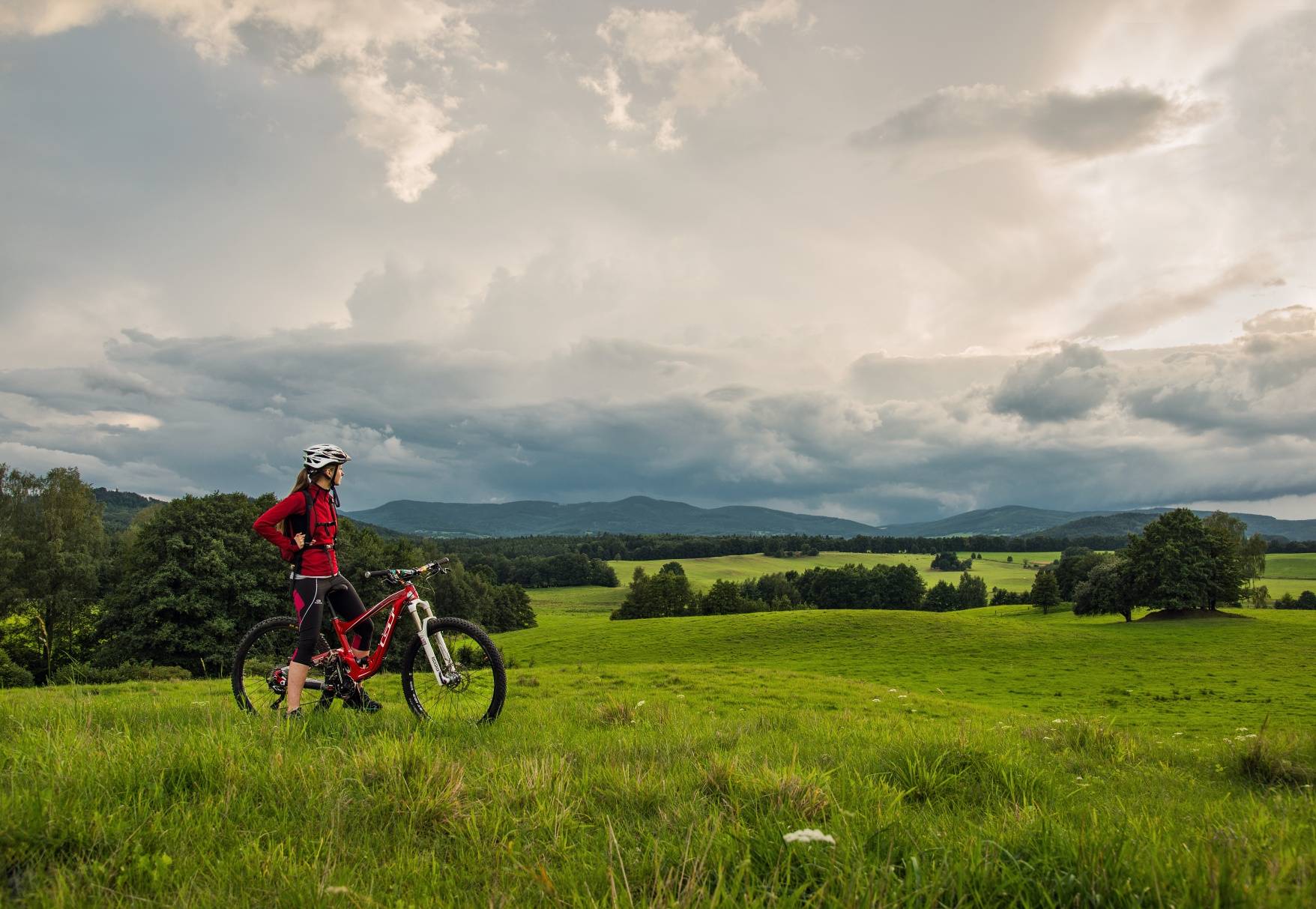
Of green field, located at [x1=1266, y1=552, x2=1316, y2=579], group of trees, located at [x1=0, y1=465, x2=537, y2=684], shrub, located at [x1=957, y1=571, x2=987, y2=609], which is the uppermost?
group of trees, located at [x1=0, y1=465, x2=537, y2=684]

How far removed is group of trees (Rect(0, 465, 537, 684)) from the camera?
3962cm

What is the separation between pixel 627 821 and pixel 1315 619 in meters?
101

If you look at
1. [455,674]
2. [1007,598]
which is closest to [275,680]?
[455,674]

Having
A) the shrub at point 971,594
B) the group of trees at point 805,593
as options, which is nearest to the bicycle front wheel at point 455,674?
the group of trees at point 805,593

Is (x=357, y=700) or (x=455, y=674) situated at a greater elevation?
(x=455, y=674)

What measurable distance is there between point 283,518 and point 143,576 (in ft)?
144

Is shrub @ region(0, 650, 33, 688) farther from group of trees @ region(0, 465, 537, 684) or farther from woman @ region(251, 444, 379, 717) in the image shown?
woman @ region(251, 444, 379, 717)

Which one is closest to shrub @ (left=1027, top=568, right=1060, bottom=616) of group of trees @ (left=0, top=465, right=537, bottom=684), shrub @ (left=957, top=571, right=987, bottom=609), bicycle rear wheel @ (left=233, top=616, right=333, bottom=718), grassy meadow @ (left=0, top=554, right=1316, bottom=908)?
shrub @ (left=957, top=571, right=987, bottom=609)

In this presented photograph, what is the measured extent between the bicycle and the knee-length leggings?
0.43ft

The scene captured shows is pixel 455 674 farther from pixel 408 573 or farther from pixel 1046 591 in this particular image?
pixel 1046 591

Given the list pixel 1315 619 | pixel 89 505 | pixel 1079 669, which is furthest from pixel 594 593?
pixel 1315 619

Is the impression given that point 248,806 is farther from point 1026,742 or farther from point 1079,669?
point 1079,669

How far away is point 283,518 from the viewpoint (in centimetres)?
793

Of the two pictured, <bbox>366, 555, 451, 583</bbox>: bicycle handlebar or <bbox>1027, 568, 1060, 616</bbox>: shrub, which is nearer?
<bbox>366, 555, 451, 583</bbox>: bicycle handlebar
